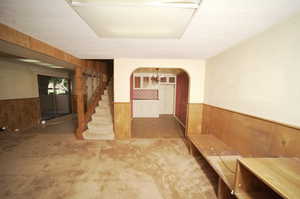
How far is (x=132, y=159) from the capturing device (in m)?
2.30

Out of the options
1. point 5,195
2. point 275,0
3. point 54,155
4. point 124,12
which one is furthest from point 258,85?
point 54,155

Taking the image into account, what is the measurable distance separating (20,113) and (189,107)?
546 centimetres

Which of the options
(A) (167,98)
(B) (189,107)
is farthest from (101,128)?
(A) (167,98)

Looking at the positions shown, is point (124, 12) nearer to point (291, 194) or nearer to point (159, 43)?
point (159, 43)

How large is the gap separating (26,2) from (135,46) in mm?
1404

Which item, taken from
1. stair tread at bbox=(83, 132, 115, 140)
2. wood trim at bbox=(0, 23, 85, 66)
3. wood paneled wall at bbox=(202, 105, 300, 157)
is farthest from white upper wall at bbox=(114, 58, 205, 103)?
wood trim at bbox=(0, 23, 85, 66)

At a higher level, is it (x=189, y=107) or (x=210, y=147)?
(x=189, y=107)

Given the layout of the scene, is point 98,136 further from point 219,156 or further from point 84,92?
point 219,156

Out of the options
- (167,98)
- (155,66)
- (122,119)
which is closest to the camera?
(155,66)

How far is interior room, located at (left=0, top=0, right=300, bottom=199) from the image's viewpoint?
1.12m

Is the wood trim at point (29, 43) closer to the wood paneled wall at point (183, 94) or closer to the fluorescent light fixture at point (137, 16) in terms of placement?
the fluorescent light fixture at point (137, 16)

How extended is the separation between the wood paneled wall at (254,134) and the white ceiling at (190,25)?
1.23 metres

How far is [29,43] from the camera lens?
1.78 m

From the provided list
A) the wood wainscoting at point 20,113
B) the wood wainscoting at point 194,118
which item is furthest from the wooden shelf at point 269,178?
the wood wainscoting at point 20,113
